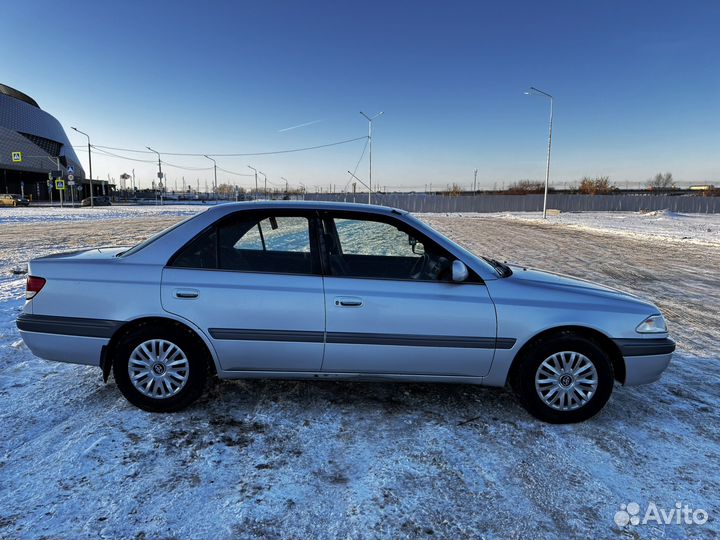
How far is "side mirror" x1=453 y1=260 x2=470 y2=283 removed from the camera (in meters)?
3.16

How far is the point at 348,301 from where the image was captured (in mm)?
3174

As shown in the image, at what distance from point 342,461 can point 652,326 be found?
262 centimetres

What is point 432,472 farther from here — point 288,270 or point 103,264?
point 103,264

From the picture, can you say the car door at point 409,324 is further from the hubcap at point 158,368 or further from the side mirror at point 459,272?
the hubcap at point 158,368

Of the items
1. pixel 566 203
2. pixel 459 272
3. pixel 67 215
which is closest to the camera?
pixel 459 272

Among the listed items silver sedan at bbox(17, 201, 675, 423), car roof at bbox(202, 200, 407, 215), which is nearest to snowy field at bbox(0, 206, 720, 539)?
silver sedan at bbox(17, 201, 675, 423)

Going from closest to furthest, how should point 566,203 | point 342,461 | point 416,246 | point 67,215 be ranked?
point 342,461 < point 416,246 < point 67,215 < point 566,203

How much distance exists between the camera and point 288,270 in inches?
132

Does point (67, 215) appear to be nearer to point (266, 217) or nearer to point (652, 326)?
point (266, 217)

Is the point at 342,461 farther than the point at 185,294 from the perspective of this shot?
No

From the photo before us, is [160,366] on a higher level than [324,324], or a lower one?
A: lower

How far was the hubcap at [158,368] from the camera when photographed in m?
3.28

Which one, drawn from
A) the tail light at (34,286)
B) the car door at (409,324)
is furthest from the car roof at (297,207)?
the tail light at (34,286)

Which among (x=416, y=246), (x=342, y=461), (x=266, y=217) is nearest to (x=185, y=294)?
(x=266, y=217)
